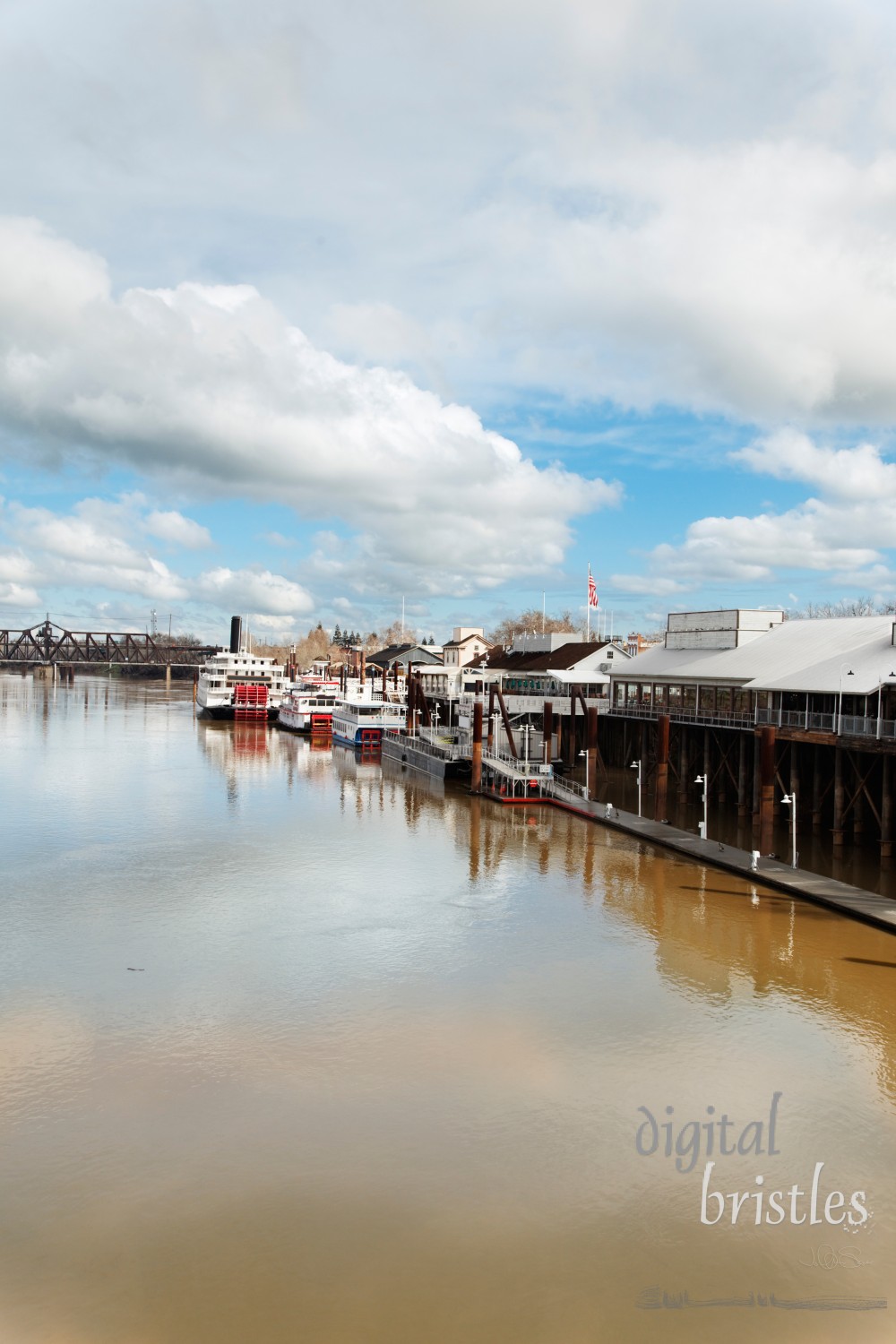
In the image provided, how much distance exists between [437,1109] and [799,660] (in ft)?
118

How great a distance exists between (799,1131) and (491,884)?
17749 millimetres

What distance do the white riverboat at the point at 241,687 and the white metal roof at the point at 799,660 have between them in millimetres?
58210

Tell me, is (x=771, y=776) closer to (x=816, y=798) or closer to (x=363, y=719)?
(x=816, y=798)

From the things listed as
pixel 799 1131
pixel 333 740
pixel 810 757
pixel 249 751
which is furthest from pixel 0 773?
pixel 799 1131

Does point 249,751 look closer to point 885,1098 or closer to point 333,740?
→ point 333,740

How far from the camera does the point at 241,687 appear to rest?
112 metres

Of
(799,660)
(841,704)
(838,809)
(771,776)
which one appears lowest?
(838,809)

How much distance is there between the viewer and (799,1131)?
1641 cm

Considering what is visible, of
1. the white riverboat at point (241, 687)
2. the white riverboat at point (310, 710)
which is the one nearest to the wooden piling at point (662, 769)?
the white riverboat at point (310, 710)

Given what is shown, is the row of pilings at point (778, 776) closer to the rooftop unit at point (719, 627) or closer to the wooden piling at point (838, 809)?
the wooden piling at point (838, 809)

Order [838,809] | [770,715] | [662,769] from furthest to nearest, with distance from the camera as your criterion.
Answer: [770,715] < [662,769] < [838,809]

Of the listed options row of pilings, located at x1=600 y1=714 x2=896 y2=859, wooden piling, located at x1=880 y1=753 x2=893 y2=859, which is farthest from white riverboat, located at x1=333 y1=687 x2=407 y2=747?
wooden piling, located at x1=880 y1=753 x2=893 y2=859

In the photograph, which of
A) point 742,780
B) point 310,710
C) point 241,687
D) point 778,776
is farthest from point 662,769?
point 241,687

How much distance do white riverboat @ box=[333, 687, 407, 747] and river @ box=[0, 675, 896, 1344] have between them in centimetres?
4740
